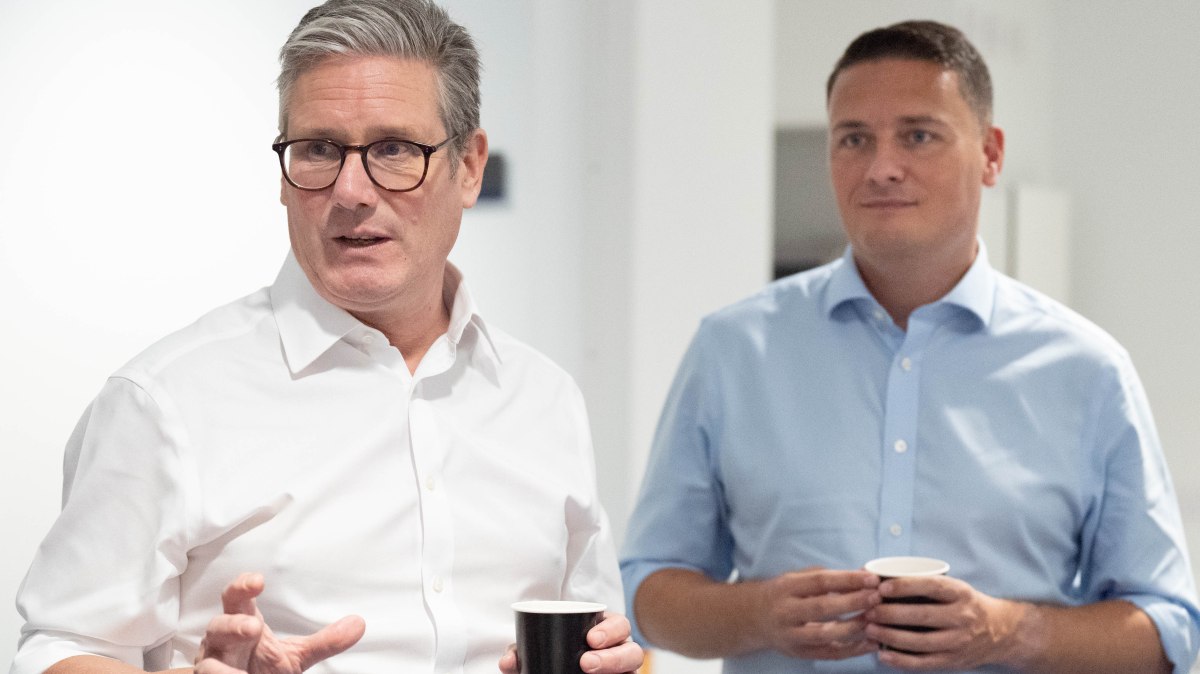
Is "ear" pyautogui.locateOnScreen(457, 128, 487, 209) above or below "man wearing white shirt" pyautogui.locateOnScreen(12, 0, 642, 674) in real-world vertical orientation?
above

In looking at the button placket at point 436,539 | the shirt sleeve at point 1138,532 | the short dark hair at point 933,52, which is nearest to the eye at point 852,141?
the short dark hair at point 933,52

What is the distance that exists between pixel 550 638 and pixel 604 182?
7.09 ft

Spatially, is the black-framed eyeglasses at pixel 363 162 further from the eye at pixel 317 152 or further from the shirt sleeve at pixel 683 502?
the shirt sleeve at pixel 683 502

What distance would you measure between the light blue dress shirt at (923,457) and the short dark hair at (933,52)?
299 mm

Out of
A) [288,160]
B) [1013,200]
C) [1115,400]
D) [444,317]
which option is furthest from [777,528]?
[1013,200]

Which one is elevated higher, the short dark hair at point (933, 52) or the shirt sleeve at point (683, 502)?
the short dark hair at point (933, 52)

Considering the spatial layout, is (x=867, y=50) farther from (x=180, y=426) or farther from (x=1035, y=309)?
(x=180, y=426)

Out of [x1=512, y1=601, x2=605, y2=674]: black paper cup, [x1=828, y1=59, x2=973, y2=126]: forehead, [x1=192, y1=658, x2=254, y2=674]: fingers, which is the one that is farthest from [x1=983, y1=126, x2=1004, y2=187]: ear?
[x1=192, y1=658, x2=254, y2=674]: fingers

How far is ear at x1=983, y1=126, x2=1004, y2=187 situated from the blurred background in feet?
3.94

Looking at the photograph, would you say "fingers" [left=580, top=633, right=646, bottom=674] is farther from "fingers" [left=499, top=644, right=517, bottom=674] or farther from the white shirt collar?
the white shirt collar

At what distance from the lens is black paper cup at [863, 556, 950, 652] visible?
1.75 metres

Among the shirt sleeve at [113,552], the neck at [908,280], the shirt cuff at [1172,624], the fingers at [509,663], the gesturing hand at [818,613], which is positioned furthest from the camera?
the neck at [908,280]

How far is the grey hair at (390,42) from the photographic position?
157 cm

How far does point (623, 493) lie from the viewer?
3.48 meters
